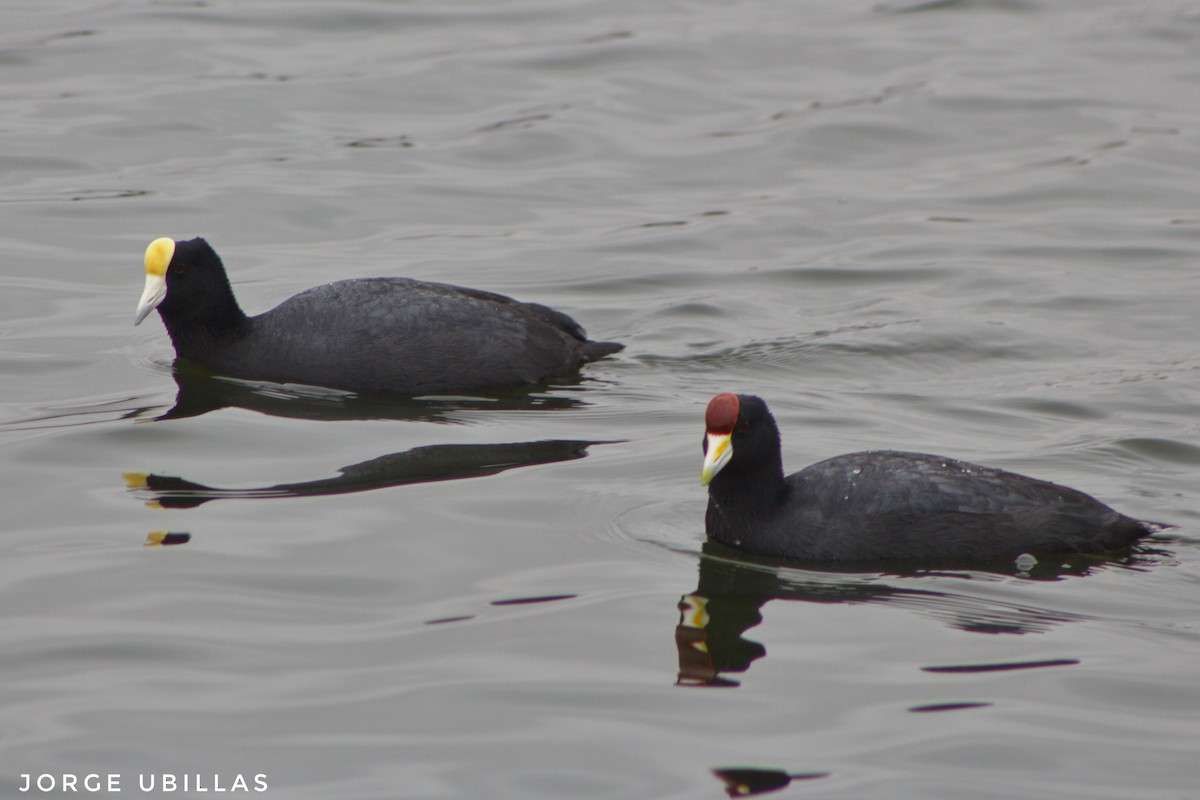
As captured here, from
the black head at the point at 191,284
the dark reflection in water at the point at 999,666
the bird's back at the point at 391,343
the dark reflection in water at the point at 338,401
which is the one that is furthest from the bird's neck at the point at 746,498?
the black head at the point at 191,284

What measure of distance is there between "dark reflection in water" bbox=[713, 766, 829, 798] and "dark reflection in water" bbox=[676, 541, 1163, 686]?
71 centimetres

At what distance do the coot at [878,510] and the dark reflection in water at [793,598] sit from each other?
8cm

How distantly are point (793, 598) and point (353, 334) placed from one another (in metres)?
3.73

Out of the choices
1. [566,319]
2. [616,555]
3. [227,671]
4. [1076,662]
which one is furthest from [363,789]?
[566,319]

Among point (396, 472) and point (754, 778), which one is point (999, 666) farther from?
point (396, 472)

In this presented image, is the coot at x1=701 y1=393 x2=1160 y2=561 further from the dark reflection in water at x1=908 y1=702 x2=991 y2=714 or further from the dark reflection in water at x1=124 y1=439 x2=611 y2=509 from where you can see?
the dark reflection in water at x1=124 y1=439 x2=611 y2=509

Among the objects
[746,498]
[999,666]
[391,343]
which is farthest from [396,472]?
[999,666]

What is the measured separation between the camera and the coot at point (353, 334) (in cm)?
1002

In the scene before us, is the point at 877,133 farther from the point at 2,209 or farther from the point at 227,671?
the point at 227,671

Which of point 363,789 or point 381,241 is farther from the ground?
point 381,241

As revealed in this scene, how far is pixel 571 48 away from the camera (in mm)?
19828

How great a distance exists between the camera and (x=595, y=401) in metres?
10.1

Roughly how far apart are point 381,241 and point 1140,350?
594 centimetres

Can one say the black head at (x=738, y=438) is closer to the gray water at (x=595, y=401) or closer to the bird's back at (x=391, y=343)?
the gray water at (x=595, y=401)
